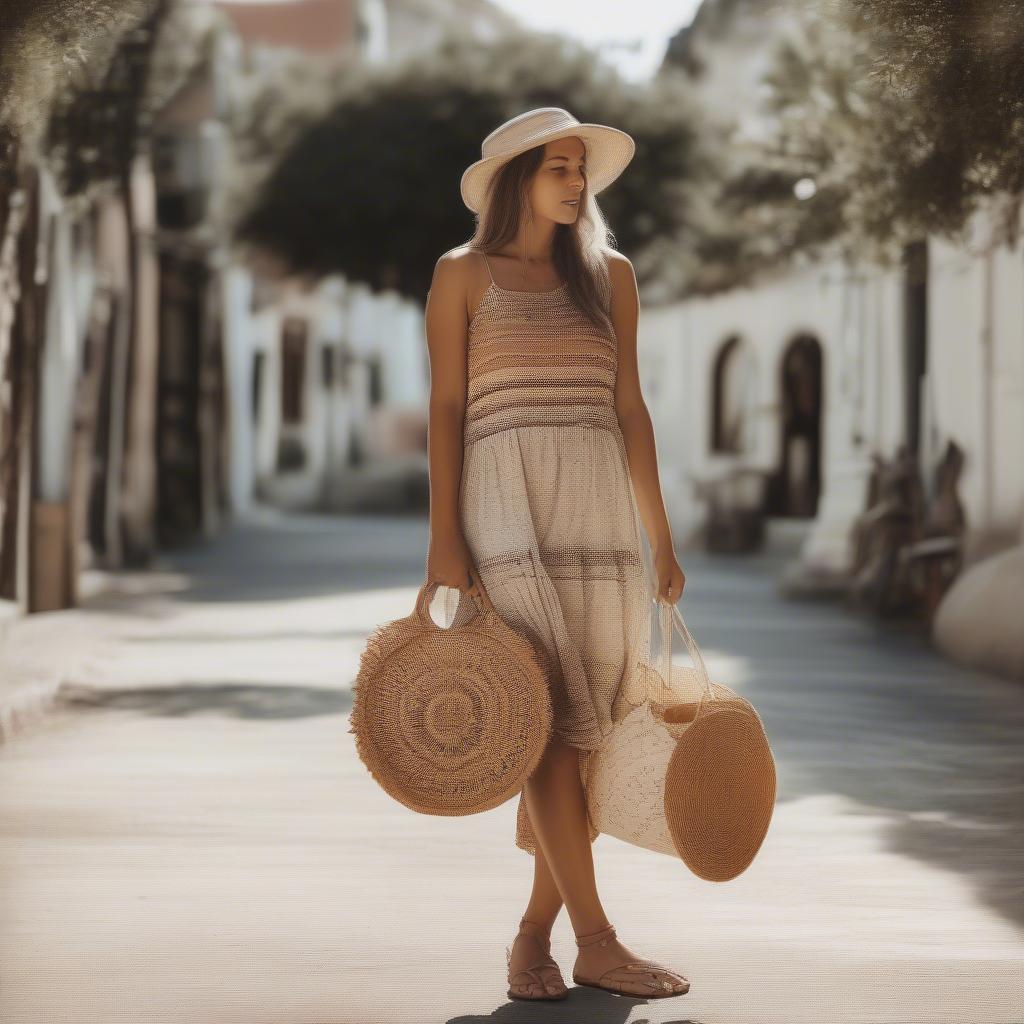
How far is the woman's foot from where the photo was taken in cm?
435

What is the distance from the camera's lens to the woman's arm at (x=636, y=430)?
14.9 ft

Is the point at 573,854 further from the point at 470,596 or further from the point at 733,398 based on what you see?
the point at 733,398

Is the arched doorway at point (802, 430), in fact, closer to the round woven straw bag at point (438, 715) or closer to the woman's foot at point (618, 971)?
the woman's foot at point (618, 971)

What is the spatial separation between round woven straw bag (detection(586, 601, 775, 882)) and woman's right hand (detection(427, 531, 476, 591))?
440 millimetres

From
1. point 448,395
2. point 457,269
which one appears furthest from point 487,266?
point 448,395

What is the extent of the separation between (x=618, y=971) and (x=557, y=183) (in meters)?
1.74

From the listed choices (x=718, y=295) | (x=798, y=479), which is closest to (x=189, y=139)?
(x=718, y=295)

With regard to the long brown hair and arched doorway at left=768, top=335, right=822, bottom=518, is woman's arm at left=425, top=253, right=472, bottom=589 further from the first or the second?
arched doorway at left=768, top=335, right=822, bottom=518

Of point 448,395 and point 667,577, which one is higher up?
point 448,395

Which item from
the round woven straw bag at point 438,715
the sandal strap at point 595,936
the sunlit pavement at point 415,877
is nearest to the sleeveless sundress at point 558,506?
the round woven straw bag at point 438,715

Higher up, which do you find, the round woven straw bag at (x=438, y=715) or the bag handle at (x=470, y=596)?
the bag handle at (x=470, y=596)

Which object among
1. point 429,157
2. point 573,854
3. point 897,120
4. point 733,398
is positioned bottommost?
point 573,854

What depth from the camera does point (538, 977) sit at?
14.3ft

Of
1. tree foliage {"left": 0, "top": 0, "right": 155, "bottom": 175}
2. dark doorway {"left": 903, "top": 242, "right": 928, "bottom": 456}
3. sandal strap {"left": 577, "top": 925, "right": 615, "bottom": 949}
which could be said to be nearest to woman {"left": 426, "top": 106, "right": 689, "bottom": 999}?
sandal strap {"left": 577, "top": 925, "right": 615, "bottom": 949}
